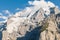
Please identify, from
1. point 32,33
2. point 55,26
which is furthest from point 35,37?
point 55,26

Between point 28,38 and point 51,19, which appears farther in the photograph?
point 28,38

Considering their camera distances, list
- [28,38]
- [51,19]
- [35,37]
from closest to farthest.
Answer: [51,19]
[35,37]
[28,38]

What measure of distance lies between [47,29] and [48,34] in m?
3.29

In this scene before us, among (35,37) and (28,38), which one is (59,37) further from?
(28,38)

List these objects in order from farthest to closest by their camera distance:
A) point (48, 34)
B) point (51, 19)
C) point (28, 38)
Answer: point (28, 38) → point (51, 19) → point (48, 34)

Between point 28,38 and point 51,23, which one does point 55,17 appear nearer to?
point 51,23

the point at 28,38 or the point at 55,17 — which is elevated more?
the point at 55,17

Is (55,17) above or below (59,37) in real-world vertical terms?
above

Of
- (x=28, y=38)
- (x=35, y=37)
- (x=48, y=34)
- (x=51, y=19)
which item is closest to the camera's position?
(x=48, y=34)

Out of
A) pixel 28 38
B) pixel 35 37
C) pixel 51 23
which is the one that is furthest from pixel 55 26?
pixel 28 38

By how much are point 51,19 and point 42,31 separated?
46.8ft

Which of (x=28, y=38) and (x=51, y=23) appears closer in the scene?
(x=51, y=23)

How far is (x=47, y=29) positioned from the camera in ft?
516

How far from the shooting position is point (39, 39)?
161 meters
